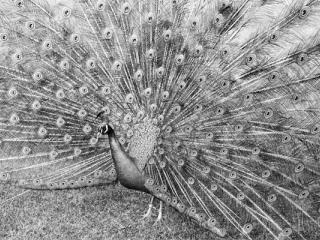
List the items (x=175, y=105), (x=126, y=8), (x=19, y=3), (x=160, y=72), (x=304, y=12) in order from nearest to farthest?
(x=304, y=12) → (x=19, y=3) → (x=126, y=8) → (x=160, y=72) → (x=175, y=105)

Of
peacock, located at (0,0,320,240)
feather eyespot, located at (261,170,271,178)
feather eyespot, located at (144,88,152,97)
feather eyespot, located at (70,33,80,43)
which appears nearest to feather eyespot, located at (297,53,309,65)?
peacock, located at (0,0,320,240)

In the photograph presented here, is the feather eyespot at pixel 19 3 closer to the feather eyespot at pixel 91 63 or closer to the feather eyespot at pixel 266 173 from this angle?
the feather eyespot at pixel 91 63

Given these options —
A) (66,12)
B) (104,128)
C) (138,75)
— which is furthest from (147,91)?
(66,12)

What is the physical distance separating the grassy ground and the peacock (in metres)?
0.47

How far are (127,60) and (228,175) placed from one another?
145cm

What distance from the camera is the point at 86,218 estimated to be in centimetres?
623

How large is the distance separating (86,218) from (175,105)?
4.89ft

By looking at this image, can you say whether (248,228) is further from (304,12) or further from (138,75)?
(304,12)

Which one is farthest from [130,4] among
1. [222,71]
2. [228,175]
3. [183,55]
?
[228,175]

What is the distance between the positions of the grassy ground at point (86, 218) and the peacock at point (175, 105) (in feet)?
1.54

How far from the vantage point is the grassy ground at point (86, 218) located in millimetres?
6027

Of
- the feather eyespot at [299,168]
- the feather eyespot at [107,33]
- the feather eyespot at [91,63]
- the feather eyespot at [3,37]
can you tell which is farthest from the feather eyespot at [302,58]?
the feather eyespot at [3,37]

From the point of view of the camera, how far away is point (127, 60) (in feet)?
18.8

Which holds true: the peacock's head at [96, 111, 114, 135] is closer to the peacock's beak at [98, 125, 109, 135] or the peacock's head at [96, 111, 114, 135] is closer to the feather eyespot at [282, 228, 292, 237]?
the peacock's beak at [98, 125, 109, 135]
